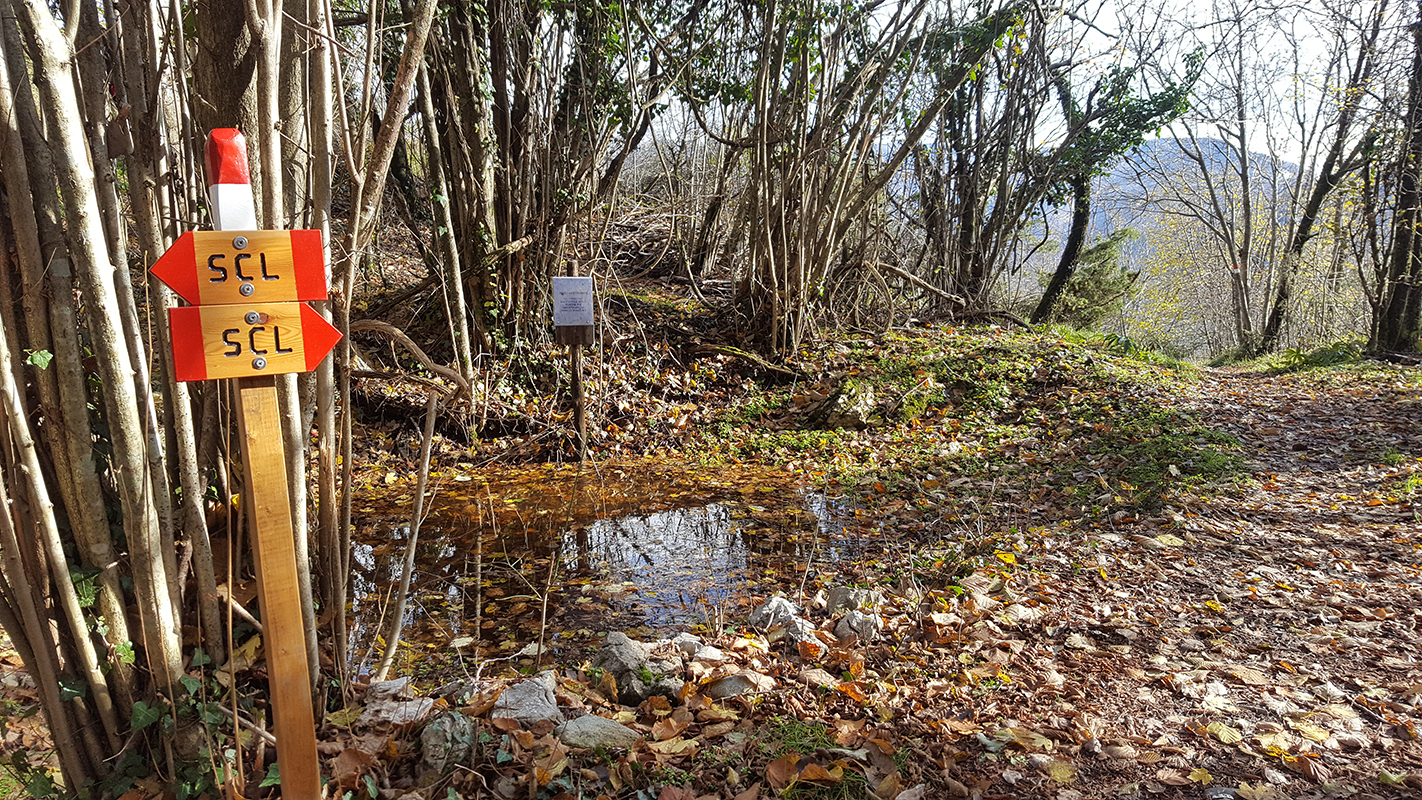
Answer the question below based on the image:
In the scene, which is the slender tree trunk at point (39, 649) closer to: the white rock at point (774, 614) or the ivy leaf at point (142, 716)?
the ivy leaf at point (142, 716)

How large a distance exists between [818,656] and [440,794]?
5.06 feet

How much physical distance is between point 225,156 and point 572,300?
14.0 feet

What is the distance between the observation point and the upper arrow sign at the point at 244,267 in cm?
172

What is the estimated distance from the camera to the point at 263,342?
5.97 ft

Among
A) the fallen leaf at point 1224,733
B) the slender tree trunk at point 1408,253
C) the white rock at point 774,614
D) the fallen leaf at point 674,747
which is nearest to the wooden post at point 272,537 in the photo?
the fallen leaf at point 674,747

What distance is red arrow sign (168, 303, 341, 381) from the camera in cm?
173

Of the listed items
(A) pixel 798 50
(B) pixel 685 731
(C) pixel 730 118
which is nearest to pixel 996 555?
(B) pixel 685 731

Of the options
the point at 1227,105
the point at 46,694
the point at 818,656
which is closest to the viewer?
the point at 46,694

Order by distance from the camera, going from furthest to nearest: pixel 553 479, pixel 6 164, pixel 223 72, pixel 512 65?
pixel 512 65, pixel 553 479, pixel 223 72, pixel 6 164

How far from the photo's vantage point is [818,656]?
310 cm

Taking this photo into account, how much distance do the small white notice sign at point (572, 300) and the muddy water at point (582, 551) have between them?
4.34 ft

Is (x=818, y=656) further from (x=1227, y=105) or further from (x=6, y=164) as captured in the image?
(x=1227, y=105)

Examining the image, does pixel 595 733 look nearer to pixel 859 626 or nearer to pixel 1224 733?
pixel 859 626

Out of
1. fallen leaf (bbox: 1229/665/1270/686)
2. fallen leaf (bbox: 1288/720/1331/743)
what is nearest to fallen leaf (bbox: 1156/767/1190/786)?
fallen leaf (bbox: 1288/720/1331/743)
